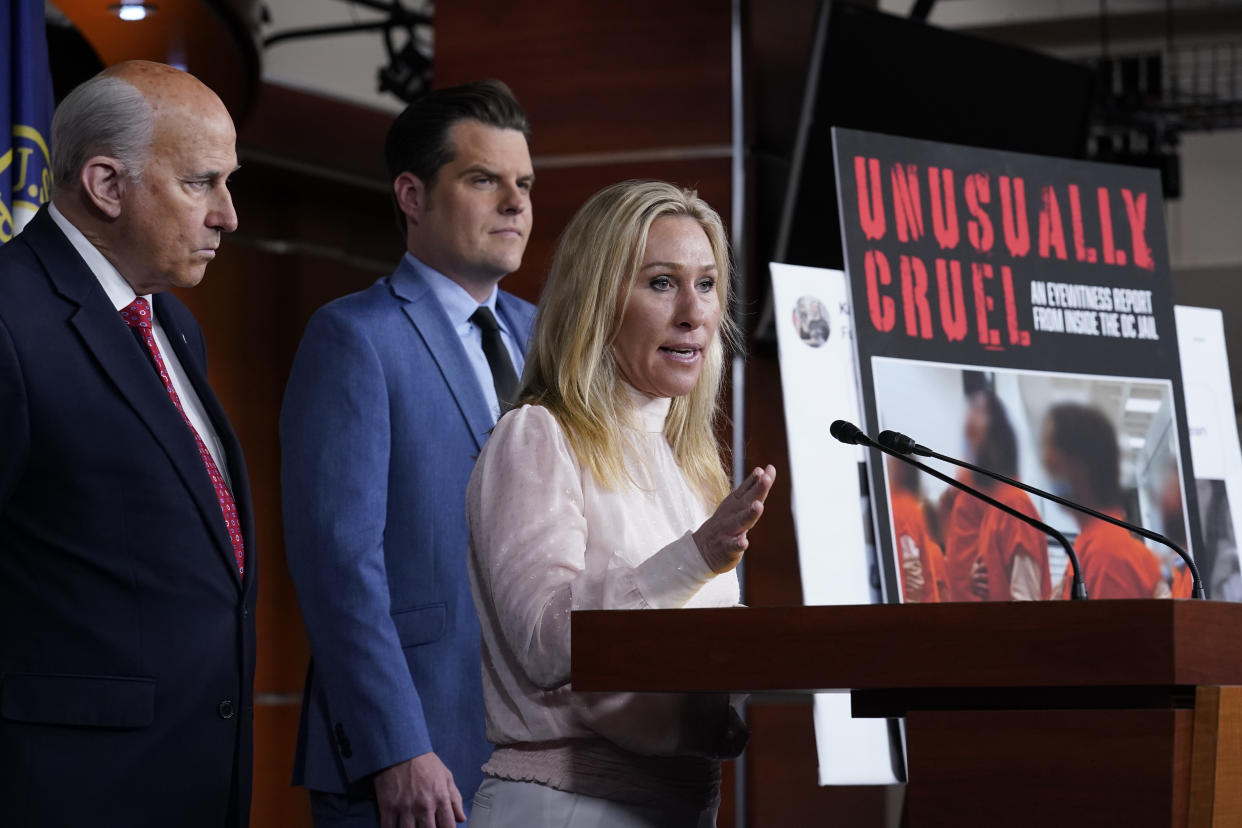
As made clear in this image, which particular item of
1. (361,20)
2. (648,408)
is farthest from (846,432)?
(361,20)

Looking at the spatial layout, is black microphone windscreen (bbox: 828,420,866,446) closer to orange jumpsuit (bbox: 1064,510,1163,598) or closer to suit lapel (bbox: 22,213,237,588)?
suit lapel (bbox: 22,213,237,588)

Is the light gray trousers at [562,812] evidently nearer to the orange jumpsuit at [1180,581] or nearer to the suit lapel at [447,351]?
the suit lapel at [447,351]

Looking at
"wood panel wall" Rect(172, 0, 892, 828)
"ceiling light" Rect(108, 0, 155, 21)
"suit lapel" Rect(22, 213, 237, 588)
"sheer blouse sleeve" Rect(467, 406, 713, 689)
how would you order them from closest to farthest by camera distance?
"sheer blouse sleeve" Rect(467, 406, 713, 689)
"suit lapel" Rect(22, 213, 237, 588)
"ceiling light" Rect(108, 0, 155, 21)
"wood panel wall" Rect(172, 0, 892, 828)

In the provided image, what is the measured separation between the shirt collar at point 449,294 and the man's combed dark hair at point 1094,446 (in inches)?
40.3

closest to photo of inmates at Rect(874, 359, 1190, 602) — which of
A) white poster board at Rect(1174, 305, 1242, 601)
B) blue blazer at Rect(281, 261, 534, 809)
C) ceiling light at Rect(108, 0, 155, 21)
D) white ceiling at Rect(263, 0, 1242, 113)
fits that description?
white poster board at Rect(1174, 305, 1242, 601)

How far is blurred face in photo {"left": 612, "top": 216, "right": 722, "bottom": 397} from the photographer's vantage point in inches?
69.3

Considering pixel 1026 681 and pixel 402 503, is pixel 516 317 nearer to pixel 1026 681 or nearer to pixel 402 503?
pixel 402 503

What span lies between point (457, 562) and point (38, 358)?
77 cm

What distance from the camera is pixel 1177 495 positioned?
2.75 m

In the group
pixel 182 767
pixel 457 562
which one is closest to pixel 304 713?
pixel 457 562

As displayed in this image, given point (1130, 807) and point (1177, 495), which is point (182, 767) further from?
point (1177, 495)

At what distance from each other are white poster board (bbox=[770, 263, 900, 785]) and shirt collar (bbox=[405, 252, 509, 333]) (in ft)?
1.73

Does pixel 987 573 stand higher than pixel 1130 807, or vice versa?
pixel 987 573

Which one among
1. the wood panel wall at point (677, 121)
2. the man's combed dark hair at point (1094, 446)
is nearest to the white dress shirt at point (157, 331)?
the man's combed dark hair at point (1094, 446)
